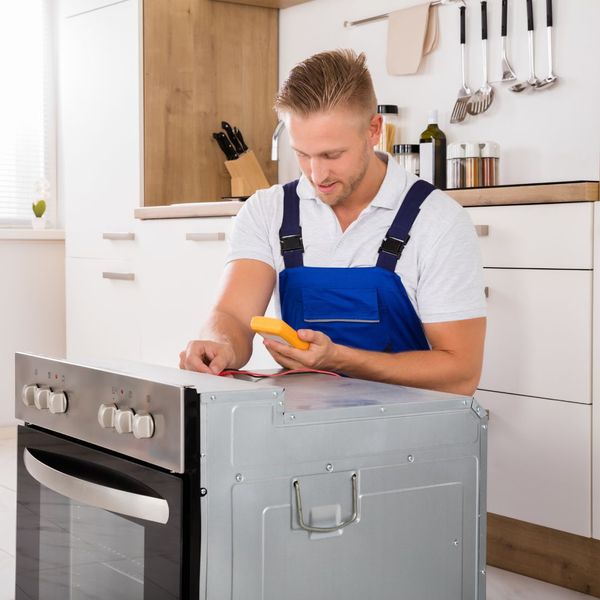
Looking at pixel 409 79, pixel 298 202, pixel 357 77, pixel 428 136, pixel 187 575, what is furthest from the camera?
pixel 409 79

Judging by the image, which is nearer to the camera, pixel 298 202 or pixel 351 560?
pixel 351 560

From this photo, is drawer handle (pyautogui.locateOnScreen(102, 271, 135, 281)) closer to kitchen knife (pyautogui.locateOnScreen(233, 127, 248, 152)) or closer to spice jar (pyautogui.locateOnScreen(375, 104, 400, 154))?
kitchen knife (pyautogui.locateOnScreen(233, 127, 248, 152))

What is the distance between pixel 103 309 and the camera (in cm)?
365

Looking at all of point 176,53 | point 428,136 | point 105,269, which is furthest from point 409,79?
point 105,269

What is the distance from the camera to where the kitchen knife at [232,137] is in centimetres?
356

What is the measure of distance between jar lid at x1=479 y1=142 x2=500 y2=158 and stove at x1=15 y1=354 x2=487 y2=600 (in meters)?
1.63

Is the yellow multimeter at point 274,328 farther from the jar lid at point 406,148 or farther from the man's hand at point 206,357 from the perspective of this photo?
the jar lid at point 406,148

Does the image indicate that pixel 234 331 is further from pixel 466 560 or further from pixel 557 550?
pixel 557 550

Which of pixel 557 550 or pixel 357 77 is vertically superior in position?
pixel 357 77

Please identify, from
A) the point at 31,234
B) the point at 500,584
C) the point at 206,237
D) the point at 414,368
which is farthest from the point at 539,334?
the point at 31,234

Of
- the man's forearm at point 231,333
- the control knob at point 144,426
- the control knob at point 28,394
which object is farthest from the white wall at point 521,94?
the control knob at point 144,426

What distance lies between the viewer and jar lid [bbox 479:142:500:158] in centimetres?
278

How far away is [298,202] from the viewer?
1.78 metres

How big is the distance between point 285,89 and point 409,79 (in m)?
1.66
